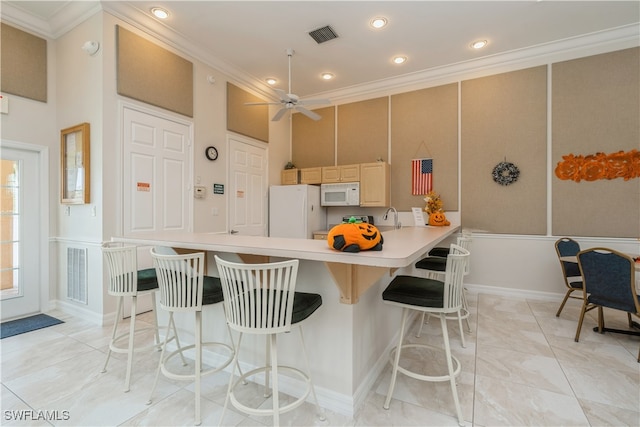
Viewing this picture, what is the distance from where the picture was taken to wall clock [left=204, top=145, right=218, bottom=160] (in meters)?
4.32

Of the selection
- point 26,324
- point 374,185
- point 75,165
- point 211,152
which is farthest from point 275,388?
point 374,185

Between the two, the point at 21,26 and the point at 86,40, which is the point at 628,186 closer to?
the point at 86,40

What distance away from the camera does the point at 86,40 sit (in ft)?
10.9

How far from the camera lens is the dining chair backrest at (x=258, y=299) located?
1.44 m

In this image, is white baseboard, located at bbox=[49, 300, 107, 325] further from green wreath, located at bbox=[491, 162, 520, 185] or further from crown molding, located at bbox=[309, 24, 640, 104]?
green wreath, located at bbox=[491, 162, 520, 185]

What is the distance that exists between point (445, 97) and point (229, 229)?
4.09 meters

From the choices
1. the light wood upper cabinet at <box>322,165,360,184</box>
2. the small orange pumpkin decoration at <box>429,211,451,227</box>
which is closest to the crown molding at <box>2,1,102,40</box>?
the light wood upper cabinet at <box>322,165,360,184</box>

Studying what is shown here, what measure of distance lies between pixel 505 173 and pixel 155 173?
4831 mm

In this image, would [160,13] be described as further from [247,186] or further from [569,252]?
[569,252]

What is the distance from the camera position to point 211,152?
14.4 ft

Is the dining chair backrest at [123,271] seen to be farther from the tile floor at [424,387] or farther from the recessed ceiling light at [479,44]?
the recessed ceiling light at [479,44]

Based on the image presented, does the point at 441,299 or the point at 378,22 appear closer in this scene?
the point at 441,299

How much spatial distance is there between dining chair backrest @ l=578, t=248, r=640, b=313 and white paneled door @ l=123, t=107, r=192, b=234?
4508mm

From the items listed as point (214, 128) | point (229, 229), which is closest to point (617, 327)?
point (229, 229)
